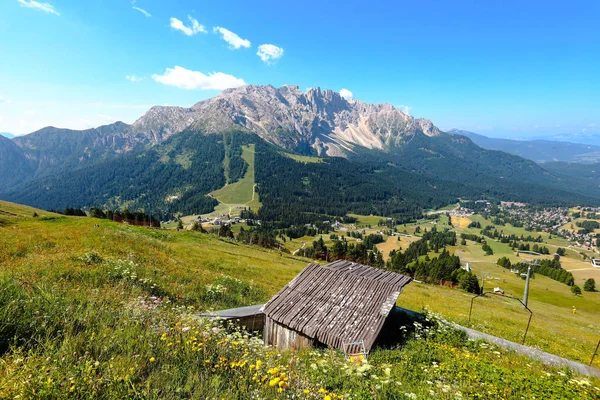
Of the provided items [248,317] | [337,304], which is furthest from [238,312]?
[337,304]

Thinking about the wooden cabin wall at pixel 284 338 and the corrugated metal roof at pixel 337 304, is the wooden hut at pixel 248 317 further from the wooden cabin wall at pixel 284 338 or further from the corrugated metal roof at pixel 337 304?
the corrugated metal roof at pixel 337 304

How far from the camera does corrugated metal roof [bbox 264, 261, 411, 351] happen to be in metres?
9.80

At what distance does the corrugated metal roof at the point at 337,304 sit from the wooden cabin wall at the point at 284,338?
0.34 m

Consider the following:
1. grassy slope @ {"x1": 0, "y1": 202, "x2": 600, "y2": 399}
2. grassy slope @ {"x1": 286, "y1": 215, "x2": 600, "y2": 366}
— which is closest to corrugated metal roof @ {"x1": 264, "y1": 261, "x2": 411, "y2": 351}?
grassy slope @ {"x1": 0, "y1": 202, "x2": 600, "y2": 399}

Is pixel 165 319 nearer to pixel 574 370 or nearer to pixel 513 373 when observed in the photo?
pixel 513 373

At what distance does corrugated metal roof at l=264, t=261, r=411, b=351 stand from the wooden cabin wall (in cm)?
34

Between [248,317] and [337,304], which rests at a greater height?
[337,304]

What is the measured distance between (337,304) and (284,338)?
7.79ft

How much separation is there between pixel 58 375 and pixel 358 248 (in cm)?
9304

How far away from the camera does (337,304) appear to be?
10.9m

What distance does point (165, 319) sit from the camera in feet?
25.8

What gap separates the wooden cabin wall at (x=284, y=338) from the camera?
Answer: 10172mm

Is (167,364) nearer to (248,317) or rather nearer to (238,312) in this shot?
(248,317)

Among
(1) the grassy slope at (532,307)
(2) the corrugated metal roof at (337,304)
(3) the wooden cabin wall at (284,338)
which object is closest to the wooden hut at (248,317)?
(3) the wooden cabin wall at (284,338)
